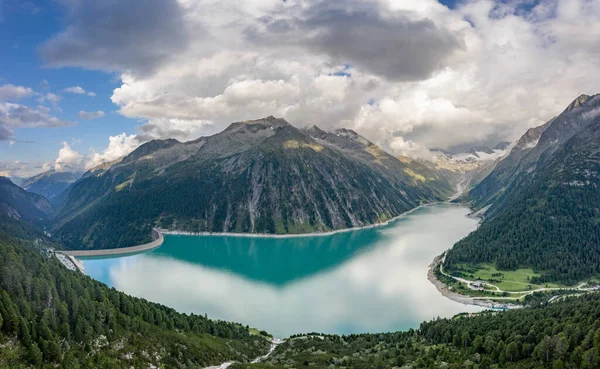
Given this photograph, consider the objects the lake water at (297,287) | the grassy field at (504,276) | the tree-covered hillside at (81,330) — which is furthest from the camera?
the grassy field at (504,276)

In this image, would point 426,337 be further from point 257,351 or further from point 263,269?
point 263,269

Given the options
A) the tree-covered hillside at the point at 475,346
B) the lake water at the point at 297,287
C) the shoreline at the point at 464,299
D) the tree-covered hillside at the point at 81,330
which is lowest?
the shoreline at the point at 464,299

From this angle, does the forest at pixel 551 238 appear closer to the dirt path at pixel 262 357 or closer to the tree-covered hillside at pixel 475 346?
the tree-covered hillside at pixel 475 346

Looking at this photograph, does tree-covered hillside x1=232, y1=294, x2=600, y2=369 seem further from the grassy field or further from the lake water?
the grassy field

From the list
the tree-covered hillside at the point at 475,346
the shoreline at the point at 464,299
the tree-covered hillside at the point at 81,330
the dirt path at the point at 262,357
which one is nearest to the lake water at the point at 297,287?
the shoreline at the point at 464,299

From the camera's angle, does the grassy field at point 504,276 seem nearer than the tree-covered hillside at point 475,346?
No

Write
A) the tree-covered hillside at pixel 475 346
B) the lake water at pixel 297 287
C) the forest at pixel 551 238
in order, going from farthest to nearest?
the forest at pixel 551 238, the lake water at pixel 297 287, the tree-covered hillside at pixel 475 346

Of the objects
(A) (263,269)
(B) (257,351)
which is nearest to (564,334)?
(B) (257,351)
